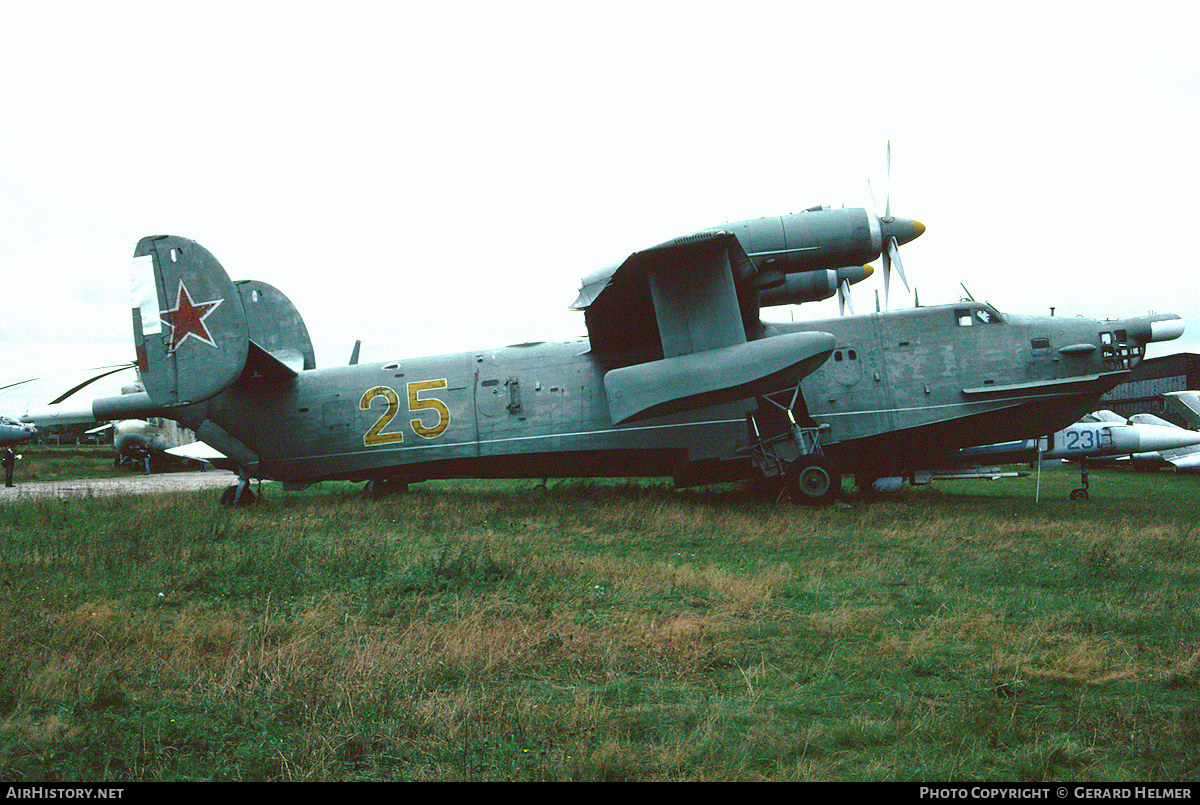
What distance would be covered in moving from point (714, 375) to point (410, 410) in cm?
676

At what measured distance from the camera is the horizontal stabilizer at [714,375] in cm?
1316

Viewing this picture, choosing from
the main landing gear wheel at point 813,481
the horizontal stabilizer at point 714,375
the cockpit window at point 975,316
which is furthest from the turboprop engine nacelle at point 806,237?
the main landing gear wheel at point 813,481

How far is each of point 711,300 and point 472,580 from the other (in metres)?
7.36

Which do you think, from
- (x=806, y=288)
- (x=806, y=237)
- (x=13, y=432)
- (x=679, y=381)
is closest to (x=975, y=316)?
(x=806, y=288)

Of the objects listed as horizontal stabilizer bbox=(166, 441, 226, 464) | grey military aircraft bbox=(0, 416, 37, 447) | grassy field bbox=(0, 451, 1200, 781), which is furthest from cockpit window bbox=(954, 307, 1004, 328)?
grey military aircraft bbox=(0, 416, 37, 447)

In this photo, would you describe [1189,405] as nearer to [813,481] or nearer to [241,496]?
[813,481]

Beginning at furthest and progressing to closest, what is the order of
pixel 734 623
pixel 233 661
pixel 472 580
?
pixel 472 580
pixel 734 623
pixel 233 661

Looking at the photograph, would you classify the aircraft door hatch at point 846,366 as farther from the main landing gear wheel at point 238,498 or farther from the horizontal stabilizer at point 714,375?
the main landing gear wheel at point 238,498

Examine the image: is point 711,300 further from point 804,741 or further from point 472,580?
point 804,741

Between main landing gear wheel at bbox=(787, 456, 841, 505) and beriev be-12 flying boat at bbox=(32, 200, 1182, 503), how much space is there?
0.13 feet

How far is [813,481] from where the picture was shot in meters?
14.7

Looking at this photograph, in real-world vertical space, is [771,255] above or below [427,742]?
above
